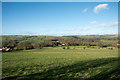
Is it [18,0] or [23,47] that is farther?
[23,47]

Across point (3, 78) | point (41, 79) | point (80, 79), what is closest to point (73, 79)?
point (80, 79)

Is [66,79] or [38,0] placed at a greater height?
[38,0]

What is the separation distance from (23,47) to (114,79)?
41172mm

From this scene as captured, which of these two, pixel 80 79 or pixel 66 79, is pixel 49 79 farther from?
pixel 80 79

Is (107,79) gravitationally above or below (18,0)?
below

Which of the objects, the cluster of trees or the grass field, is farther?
the cluster of trees

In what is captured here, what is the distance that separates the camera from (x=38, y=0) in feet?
11.9

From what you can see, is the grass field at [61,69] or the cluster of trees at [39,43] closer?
the grass field at [61,69]

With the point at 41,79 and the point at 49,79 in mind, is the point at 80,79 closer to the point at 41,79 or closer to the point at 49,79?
the point at 49,79

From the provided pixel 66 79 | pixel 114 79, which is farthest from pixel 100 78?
pixel 66 79

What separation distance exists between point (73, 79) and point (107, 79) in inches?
62.5

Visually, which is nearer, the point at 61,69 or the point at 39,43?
the point at 61,69

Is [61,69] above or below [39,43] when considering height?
above

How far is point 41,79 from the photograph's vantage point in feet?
11.8
